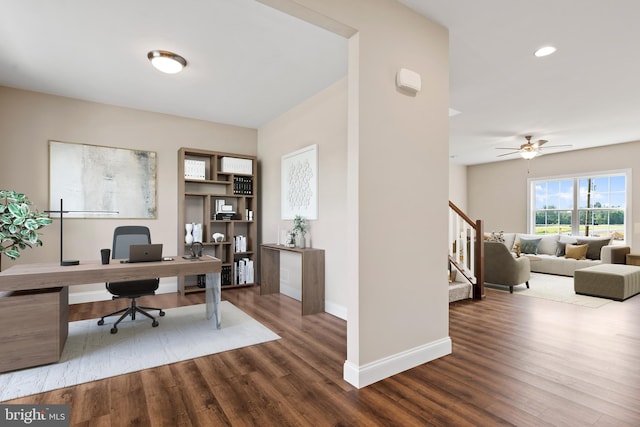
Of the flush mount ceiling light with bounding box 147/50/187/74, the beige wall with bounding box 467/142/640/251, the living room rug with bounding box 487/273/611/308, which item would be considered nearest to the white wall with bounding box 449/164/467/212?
the beige wall with bounding box 467/142/640/251

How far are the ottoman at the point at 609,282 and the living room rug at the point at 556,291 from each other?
0.35 feet

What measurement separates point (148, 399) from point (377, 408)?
1.41m

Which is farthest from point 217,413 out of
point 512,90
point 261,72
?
point 512,90

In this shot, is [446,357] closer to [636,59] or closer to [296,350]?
[296,350]

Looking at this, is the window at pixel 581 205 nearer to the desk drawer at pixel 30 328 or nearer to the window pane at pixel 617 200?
the window pane at pixel 617 200

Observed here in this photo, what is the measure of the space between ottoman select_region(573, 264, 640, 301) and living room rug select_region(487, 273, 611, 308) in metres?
0.11

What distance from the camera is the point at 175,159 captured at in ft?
16.9

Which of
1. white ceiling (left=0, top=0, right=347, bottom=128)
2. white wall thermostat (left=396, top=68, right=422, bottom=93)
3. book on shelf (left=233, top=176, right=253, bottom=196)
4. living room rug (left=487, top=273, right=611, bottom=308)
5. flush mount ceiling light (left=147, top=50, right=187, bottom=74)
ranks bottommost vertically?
living room rug (left=487, top=273, right=611, bottom=308)

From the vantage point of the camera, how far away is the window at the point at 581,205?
6.95m

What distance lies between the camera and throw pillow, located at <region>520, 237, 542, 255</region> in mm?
7473

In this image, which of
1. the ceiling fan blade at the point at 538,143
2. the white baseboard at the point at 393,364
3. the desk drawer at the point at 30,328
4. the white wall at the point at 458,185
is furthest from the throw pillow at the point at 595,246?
the desk drawer at the point at 30,328

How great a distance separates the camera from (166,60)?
321 centimetres

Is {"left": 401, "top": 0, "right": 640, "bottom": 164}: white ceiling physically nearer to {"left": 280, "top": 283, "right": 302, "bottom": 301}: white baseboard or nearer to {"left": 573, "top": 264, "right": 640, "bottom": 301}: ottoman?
{"left": 573, "top": 264, "right": 640, "bottom": 301}: ottoman

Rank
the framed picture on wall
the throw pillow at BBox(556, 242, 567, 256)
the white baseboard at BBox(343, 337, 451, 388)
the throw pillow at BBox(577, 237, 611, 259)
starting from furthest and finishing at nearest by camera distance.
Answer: the throw pillow at BBox(556, 242, 567, 256), the throw pillow at BBox(577, 237, 611, 259), the framed picture on wall, the white baseboard at BBox(343, 337, 451, 388)
